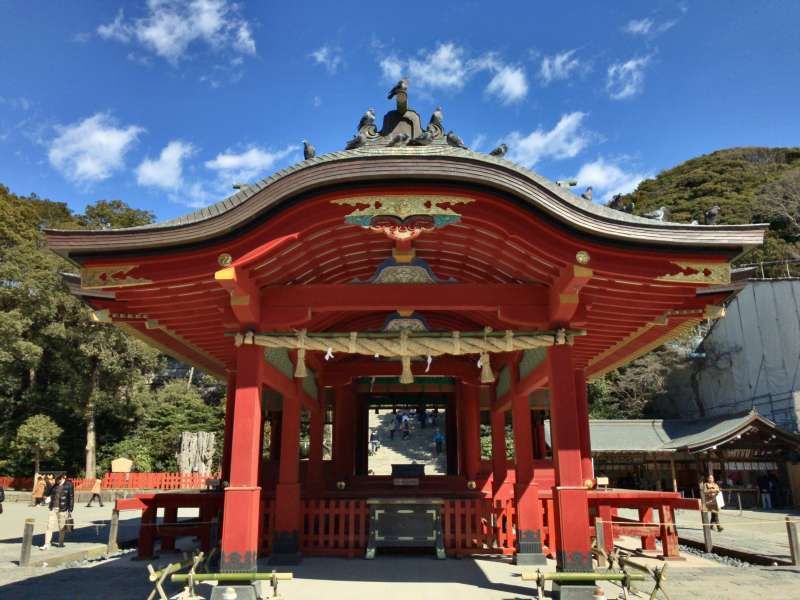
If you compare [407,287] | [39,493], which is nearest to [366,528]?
[407,287]

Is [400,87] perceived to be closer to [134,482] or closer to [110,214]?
[134,482]

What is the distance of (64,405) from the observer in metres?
29.8

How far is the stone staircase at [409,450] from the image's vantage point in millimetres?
32625

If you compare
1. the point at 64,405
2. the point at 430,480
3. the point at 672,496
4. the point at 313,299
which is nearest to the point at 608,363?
the point at 672,496

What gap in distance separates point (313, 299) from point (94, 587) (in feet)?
16.1

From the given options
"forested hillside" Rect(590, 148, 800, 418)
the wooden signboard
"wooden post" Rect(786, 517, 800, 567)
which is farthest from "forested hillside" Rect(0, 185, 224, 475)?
"wooden post" Rect(786, 517, 800, 567)

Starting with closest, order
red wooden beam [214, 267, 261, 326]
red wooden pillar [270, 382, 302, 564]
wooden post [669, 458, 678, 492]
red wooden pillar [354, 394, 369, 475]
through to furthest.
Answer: red wooden beam [214, 267, 261, 326], red wooden pillar [270, 382, 302, 564], red wooden pillar [354, 394, 369, 475], wooden post [669, 458, 678, 492]

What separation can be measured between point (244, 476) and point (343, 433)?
7142 mm

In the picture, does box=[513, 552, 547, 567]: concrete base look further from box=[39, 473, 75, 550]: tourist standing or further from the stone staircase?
the stone staircase

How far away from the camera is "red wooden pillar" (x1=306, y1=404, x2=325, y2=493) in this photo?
39.6 feet

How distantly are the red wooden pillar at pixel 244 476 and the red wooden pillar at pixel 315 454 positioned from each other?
4980 mm

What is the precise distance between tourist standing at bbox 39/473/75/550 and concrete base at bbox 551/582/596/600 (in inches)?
403

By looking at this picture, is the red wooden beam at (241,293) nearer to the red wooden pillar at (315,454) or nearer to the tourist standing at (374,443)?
the red wooden pillar at (315,454)

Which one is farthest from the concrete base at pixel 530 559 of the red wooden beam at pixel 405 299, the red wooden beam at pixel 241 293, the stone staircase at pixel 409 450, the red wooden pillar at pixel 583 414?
the stone staircase at pixel 409 450
